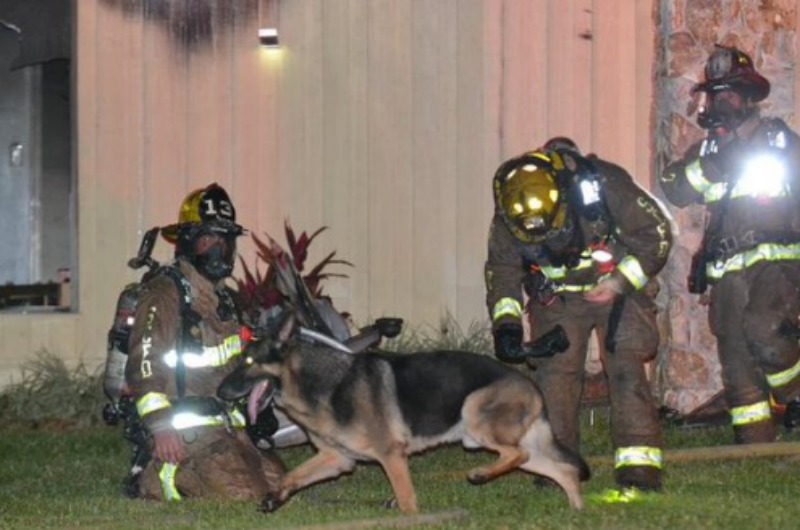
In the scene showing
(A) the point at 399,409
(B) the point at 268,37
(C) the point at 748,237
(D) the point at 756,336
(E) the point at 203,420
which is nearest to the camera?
(A) the point at 399,409

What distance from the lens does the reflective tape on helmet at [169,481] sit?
9.75 meters

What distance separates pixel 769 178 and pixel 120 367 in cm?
380

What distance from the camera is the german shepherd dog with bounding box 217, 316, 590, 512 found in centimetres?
895

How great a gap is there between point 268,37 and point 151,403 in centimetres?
490

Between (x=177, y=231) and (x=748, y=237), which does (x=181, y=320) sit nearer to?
(x=177, y=231)

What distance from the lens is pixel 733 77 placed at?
35.3 feet

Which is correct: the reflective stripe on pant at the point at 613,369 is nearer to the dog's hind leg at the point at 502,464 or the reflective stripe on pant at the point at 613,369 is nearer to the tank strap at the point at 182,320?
the dog's hind leg at the point at 502,464

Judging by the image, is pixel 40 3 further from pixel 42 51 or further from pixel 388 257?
pixel 388 257

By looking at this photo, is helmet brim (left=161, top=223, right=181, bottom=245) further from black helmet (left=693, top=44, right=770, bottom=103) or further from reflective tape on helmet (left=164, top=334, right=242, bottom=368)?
black helmet (left=693, top=44, right=770, bottom=103)

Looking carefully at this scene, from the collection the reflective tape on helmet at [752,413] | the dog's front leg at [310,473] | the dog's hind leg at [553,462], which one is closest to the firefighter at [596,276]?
the dog's hind leg at [553,462]

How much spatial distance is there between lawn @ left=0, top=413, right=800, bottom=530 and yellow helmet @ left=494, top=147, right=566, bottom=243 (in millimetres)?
1367

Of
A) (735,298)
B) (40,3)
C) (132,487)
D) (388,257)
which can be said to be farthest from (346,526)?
(40,3)

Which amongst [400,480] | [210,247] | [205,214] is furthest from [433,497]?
[205,214]

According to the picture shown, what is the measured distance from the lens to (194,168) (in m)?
13.6
